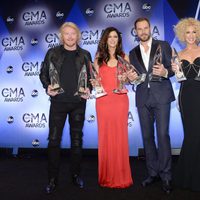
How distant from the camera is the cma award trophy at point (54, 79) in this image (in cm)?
334

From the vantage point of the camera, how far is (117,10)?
549cm

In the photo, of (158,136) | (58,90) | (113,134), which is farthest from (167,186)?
(58,90)

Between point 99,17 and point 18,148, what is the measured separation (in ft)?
8.80

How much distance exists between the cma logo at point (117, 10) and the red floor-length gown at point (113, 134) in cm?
227

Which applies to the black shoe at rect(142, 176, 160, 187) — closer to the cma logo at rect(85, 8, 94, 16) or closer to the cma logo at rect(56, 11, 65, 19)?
the cma logo at rect(85, 8, 94, 16)

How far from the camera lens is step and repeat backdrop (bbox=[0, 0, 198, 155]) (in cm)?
543

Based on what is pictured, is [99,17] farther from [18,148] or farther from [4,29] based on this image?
[18,148]

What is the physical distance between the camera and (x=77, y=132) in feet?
11.4

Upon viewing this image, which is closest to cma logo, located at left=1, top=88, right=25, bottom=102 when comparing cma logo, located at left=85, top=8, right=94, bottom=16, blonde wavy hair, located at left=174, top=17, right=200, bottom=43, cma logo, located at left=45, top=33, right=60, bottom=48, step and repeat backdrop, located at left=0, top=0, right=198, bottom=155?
step and repeat backdrop, located at left=0, top=0, right=198, bottom=155

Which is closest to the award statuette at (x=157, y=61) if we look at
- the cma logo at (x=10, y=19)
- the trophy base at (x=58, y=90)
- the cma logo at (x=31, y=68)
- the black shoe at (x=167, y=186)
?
the trophy base at (x=58, y=90)

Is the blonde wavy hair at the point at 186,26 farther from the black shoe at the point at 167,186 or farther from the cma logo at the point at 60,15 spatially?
the cma logo at the point at 60,15

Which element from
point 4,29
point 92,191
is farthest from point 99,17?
point 92,191

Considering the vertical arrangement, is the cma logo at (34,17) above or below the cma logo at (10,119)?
above

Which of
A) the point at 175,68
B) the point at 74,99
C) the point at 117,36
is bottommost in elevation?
the point at 74,99
